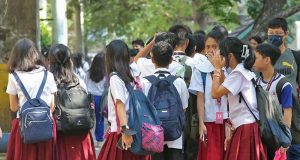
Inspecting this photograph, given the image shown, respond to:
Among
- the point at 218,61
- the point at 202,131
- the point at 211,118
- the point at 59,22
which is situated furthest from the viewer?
the point at 59,22

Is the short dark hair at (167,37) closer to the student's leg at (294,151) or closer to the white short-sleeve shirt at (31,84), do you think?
the white short-sleeve shirt at (31,84)

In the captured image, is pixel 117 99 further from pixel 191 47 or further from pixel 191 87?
pixel 191 47

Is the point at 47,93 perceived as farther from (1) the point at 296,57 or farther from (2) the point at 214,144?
(1) the point at 296,57

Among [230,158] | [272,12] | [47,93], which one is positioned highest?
[272,12]

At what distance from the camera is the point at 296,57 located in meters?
7.31

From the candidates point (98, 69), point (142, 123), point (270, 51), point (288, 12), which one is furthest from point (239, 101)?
point (98, 69)

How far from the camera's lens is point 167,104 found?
6605 mm

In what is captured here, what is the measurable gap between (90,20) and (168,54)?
25.5 meters

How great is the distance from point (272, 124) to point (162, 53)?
131 cm

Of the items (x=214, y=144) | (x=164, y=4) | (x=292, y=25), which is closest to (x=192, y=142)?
(x=214, y=144)

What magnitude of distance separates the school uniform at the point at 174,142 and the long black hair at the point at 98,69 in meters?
5.43

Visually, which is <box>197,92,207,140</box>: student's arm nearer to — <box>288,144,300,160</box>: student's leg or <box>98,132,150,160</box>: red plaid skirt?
<box>98,132,150,160</box>: red plaid skirt

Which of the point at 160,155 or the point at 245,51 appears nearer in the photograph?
the point at 245,51

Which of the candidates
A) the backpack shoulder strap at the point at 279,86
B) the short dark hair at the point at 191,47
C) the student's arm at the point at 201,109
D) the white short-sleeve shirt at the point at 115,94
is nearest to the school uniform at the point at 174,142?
the student's arm at the point at 201,109
